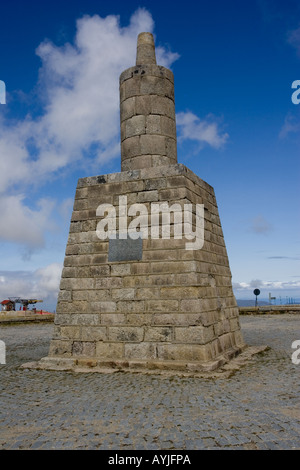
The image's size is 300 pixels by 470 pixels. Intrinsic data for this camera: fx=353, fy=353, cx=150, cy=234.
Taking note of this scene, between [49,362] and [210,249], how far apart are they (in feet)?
14.0

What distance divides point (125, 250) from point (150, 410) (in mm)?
3791

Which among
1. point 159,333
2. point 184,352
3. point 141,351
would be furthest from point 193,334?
point 141,351

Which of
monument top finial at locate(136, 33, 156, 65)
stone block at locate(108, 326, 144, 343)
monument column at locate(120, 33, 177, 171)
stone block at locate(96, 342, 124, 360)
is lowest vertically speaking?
stone block at locate(96, 342, 124, 360)

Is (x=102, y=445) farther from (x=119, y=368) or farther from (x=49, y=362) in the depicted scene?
(x=49, y=362)

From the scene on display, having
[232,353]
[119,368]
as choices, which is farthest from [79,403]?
[232,353]

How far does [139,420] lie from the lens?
158 inches

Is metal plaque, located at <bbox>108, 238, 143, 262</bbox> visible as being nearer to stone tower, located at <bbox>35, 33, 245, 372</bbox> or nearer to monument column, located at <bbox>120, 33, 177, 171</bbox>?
stone tower, located at <bbox>35, 33, 245, 372</bbox>

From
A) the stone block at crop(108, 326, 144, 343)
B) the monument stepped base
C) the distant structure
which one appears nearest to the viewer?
the monument stepped base

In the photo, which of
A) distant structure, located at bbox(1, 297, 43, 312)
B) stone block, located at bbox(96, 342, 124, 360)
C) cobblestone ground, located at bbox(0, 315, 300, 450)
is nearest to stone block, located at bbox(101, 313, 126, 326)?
stone block, located at bbox(96, 342, 124, 360)

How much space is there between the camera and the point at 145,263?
736 centimetres

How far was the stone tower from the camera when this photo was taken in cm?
683

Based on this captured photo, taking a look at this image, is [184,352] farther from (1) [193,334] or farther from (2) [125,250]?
(2) [125,250]

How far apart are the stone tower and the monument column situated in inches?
1.0

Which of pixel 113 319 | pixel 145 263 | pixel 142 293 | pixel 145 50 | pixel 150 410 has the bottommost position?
pixel 150 410
